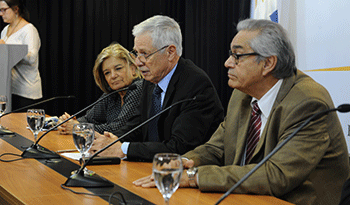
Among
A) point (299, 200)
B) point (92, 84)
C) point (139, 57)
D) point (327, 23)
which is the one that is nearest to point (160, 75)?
point (139, 57)

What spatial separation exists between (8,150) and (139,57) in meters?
0.85

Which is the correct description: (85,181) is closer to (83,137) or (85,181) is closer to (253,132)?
(83,137)

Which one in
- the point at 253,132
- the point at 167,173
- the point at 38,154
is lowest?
the point at 38,154

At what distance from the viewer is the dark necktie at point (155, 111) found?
2564mm

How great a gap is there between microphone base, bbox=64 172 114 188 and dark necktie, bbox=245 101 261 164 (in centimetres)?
62

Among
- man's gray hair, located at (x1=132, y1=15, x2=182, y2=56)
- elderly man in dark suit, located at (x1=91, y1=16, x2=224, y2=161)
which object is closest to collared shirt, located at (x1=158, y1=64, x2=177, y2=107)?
elderly man in dark suit, located at (x1=91, y1=16, x2=224, y2=161)

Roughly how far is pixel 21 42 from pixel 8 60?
39cm

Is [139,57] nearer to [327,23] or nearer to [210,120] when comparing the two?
[210,120]

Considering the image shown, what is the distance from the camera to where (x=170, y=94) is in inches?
96.3

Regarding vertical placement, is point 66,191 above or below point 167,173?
below

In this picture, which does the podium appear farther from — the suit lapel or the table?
the suit lapel

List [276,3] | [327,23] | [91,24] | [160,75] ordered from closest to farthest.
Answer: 1. [160,75]
2. [327,23]
3. [276,3]
4. [91,24]

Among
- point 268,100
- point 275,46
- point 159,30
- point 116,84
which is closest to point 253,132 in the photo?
point 268,100

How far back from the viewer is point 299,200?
163 centimetres
